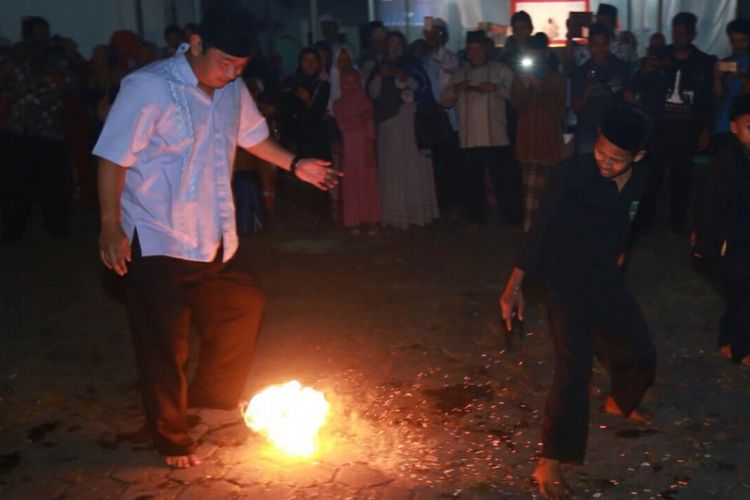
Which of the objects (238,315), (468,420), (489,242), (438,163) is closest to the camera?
(238,315)

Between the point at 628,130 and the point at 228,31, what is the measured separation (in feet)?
5.75

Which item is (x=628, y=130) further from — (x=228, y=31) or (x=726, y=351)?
(x=726, y=351)

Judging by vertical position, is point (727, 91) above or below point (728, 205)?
above

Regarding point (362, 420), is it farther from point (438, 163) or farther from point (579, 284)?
point (438, 163)

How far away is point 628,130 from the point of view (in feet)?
14.2

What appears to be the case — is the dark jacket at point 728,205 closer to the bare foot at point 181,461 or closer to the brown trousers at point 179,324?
the brown trousers at point 179,324

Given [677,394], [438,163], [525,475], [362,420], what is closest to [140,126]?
[362,420]

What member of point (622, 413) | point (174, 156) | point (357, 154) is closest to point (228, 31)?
point (174, 156)

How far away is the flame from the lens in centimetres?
512

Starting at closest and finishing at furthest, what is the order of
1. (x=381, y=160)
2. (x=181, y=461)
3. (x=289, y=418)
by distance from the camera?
1. (x=181, y=461)
2. (x=289, y=418)
3. (x=381, y=160)

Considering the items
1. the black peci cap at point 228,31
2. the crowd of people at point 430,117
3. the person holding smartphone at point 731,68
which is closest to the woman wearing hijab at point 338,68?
the crowd of people at point 430,117

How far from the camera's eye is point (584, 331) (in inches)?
180

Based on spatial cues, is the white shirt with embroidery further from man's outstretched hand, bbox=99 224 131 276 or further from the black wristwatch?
the black wristwatch

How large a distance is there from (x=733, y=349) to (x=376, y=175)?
508 cm
